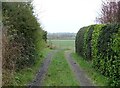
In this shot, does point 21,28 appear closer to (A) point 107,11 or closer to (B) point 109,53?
(B) point 109,53

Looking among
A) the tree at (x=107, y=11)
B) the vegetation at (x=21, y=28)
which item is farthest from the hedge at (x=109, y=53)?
the tree at (x=107, y=11)

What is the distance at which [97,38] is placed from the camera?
14.9 m

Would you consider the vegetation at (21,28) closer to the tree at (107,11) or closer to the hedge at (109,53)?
the hedge at (109,53)

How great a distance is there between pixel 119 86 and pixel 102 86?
71 cm

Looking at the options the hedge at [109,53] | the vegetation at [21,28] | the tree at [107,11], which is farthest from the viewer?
the tree at [107,11]

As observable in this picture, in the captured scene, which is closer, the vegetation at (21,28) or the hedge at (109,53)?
the hedge at (109,53)

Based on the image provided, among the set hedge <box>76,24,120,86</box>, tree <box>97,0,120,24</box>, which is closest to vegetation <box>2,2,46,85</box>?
hedge <box>76,24,120,86</box>

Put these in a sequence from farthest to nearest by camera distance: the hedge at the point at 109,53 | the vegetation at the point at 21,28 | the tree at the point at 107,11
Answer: the tree at the point at 107,11 < the vegetation at the point at 21,28 < the hedge at the point at 109,53

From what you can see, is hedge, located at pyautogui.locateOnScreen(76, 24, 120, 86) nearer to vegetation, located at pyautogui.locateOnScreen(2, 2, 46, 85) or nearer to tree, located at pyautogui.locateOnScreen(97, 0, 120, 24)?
vegetation, located at pyautogui.locateOnScreen(2, 2, 46, 85)

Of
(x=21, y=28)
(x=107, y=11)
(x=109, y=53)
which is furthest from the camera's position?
(x=107, y=11)

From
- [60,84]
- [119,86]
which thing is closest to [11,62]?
[60,84]

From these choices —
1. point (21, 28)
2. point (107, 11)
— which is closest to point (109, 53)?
point (21, 28)

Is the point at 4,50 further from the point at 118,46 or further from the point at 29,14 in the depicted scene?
the point at 29,14

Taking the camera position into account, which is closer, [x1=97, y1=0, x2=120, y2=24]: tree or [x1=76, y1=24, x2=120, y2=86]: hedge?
[x1=76, y1=24, x2=120, y2=86]: hedge
